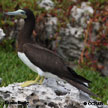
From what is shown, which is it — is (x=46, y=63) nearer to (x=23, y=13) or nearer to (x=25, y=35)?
(x=25, y=35)

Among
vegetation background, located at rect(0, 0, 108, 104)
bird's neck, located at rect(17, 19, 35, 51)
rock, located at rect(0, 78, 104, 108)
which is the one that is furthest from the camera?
vegetation background, located at rect(0, 0, 108, 104)

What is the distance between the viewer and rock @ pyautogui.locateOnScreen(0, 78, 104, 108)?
4.15 meters

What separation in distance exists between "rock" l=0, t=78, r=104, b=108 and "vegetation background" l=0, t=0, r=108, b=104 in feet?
4.69

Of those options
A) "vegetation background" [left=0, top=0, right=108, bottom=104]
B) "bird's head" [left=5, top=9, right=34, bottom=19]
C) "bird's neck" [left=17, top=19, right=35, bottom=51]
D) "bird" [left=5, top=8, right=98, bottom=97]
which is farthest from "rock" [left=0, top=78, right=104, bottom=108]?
"vegetation background" [left=0, top=0, right=108, bottom=104]

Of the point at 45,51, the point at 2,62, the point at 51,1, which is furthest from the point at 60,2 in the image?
the point at 45,51

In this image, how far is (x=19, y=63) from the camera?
7.80m

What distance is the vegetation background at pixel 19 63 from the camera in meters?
6.69

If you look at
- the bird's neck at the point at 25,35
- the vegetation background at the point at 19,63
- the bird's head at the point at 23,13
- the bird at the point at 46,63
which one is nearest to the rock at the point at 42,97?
the bird at the point at 46,63

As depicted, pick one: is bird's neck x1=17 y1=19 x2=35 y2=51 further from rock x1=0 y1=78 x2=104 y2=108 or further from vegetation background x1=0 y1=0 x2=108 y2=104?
vegetation background x1=0 y1=0 x2=108 y2=104

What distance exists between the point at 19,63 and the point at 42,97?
11.9 ft

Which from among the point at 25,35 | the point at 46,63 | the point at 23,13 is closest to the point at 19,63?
the point at 25,35

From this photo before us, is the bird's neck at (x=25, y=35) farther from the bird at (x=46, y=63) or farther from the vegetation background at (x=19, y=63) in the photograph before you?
the vegetation background at (x=19, y=63)

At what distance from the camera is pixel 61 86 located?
16.5 feet

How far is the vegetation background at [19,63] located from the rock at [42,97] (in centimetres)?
143
